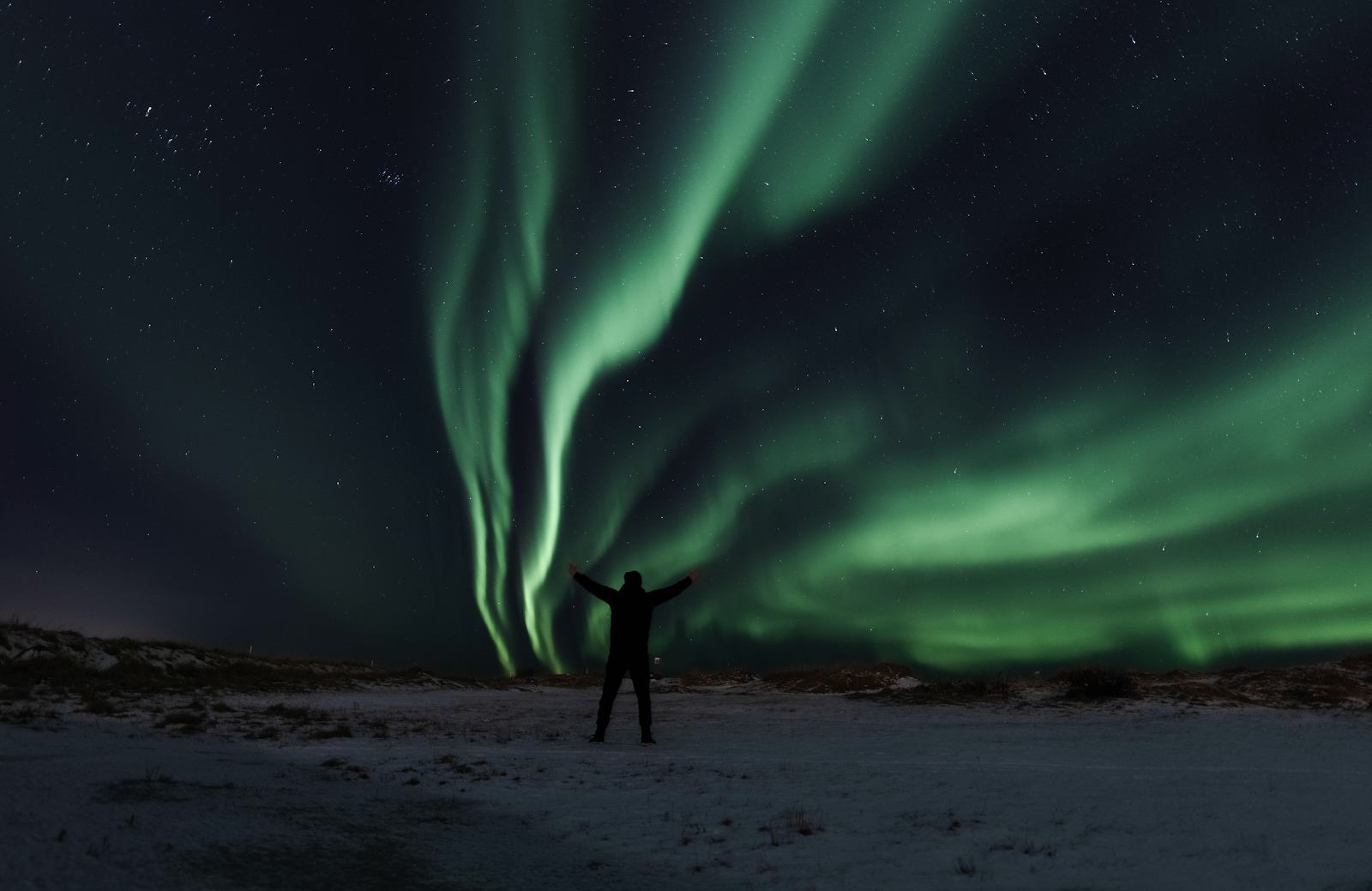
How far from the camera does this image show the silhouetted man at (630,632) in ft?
38.9

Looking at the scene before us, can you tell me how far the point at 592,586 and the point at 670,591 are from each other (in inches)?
48.5

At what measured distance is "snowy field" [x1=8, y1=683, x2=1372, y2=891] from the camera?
4.63m

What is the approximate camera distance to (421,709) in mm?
18609

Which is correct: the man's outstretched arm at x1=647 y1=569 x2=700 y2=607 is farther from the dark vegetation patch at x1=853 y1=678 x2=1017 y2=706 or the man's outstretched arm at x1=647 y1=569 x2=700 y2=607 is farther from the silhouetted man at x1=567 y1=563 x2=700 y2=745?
the dark vegetation patch at x1=853 y1=678 x2=1017 y2=706

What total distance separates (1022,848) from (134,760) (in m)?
7.66

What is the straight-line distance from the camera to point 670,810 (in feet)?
22.4

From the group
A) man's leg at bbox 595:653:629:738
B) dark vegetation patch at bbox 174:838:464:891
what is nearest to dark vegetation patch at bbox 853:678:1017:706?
man's leg at bbox 595:653:629:738

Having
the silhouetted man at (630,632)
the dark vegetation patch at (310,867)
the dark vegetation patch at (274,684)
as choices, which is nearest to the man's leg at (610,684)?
the silhouetted man at (630,632)

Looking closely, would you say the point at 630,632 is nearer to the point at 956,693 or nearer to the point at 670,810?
the point at 670,810

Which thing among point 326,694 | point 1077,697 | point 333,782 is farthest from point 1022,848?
point 326,694

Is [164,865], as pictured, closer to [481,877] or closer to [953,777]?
[481,877]

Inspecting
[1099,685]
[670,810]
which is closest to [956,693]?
[1099,685]

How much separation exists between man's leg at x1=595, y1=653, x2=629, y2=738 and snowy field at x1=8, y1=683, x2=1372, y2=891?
0.51m

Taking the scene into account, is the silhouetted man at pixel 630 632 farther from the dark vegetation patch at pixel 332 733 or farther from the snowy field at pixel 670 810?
the dark vegetation patch at pixel 332 733
